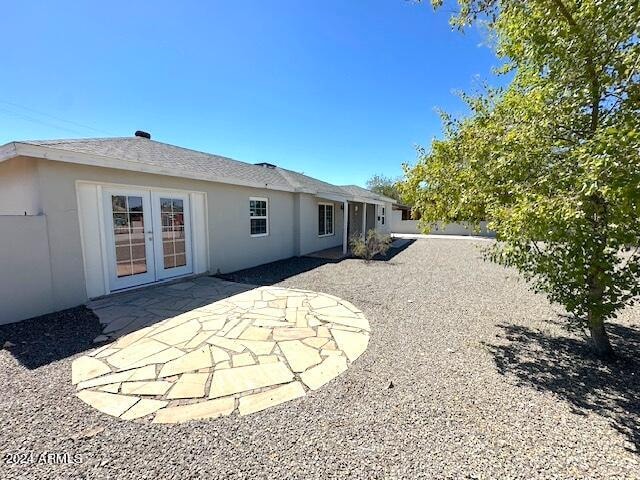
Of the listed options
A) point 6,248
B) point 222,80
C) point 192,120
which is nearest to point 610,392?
point 6,248

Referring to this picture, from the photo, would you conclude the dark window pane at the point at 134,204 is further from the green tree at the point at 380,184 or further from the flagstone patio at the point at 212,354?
the green tree at the point at 380,184

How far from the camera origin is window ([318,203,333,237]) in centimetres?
1376

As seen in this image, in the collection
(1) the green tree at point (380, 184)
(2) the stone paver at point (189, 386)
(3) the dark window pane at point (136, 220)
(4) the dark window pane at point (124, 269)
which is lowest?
(2) the stone paver at point (189, 386)

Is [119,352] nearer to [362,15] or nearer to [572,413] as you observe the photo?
[572,413]

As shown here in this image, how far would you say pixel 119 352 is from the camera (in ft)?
12.0

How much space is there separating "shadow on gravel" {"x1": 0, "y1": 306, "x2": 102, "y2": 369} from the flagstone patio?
28 centimetres

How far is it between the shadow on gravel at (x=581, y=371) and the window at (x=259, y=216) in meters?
7.80

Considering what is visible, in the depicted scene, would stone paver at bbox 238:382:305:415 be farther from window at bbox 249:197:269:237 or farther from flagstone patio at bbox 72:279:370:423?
window at bbox 249:197:269:237

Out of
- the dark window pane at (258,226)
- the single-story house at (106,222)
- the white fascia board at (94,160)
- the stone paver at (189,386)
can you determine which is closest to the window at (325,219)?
the dark window pane at (258,226)

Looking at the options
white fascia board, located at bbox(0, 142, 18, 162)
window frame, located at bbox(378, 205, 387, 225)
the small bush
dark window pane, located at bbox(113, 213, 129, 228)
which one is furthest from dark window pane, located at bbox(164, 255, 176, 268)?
window frame, located at bbox(378, 205, 387, 225)

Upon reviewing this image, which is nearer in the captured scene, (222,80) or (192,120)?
(222,80)

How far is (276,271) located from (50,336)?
5.58 m

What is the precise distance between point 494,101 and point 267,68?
8636mm

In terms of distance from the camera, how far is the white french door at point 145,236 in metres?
5.95
